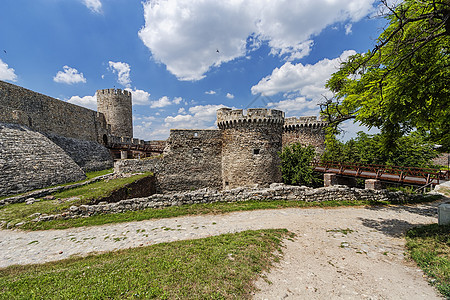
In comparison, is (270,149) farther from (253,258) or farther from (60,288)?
(60,288)

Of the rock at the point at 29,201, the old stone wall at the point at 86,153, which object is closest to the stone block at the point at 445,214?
the rock at the point at 29,201

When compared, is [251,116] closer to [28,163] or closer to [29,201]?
[29,201]

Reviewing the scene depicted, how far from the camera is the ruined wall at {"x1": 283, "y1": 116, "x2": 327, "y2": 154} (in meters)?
21.2

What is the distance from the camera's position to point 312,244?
6.34 m

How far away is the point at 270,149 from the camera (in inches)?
671

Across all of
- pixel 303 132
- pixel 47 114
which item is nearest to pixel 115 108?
pixel 47 114

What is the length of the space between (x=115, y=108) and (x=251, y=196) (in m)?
31.1

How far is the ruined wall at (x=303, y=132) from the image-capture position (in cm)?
2117

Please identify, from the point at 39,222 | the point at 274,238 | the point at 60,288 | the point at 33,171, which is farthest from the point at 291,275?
the point at 33,171

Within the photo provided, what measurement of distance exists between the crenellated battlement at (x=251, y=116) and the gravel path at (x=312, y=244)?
29.7 feet

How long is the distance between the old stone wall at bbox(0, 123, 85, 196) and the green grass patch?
8.17 feet

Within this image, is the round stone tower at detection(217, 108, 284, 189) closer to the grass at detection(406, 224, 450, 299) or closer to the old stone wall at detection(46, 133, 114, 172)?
the grass at detection(406, 224, 450, 299)

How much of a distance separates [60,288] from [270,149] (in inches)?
613

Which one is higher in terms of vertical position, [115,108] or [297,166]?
[115,108]
